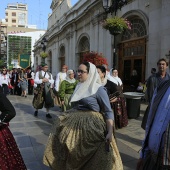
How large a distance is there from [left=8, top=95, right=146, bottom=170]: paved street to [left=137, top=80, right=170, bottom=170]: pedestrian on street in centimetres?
193

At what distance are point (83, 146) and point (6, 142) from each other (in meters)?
0.88

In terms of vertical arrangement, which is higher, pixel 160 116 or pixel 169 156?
pixel 160 116

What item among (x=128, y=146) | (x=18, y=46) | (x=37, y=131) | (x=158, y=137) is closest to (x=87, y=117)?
(x=158, y=137)

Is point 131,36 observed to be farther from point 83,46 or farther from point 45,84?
point 83,46

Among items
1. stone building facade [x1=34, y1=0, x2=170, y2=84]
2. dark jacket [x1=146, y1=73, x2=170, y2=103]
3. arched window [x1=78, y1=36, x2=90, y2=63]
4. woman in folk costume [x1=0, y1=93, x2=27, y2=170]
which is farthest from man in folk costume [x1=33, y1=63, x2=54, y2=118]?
arched window [x1=78, y1=36, x2=90, y2=63]

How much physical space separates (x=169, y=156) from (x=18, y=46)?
77.9 metres

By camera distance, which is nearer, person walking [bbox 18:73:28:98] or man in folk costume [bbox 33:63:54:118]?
man in folk costume [bbox 33:63:54:118]

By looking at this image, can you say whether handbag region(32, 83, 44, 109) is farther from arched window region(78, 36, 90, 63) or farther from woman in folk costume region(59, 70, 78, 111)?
arched window region(78, 36, 90, 63)

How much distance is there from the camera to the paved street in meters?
3.86

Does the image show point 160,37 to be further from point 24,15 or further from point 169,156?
point 24,15

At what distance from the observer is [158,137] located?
1648 millimetres

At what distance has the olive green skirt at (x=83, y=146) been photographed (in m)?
2.65

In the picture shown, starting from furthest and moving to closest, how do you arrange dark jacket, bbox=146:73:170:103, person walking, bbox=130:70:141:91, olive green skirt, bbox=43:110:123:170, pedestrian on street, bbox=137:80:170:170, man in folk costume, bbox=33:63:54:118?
person walking, bbox=130:70:141:91, man in folk costume, bbox=33:63:54:118, dark jacket, bbox=146:73:170:103, olive green skirt, bbox=43:110:123:170, pedestrian on street, bbox=137:80:170:170

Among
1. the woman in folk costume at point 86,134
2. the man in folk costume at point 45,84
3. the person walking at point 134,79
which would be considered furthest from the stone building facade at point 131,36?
the woman in folk costume at point 86,134
